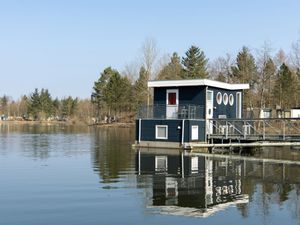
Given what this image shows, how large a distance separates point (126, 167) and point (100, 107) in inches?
3259

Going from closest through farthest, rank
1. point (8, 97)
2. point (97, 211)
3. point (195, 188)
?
1. point (97, 211)
2. point (195, 188)
3. point (8, 97)

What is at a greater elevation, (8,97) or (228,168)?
(8,97)

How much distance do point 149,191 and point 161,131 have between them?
57.8 ft

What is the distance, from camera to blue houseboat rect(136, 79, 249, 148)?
31.5 m

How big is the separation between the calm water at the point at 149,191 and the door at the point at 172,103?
8282mm

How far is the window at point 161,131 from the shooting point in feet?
105

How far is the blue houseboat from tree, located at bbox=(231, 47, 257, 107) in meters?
29.8

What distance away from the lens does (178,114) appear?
1280 inches

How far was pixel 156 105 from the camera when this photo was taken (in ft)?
109

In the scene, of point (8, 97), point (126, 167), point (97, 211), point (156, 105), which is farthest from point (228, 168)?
point (8, 97)

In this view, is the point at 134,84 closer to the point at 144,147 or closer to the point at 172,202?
the point at 144,147

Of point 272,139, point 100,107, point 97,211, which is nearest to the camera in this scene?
point 97,211

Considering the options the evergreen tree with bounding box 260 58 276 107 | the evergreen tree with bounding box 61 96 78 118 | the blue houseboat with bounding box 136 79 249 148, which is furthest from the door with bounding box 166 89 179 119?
the evergreen tree with bounding box 61 96 78 118

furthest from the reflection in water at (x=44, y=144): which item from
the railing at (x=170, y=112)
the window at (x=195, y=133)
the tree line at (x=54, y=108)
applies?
the tree line at (x=54, y=108)
